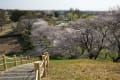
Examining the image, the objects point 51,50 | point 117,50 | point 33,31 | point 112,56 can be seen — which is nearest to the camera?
point 117,50

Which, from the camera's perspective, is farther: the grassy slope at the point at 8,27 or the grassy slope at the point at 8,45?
the grassy slope at the point at 8,27

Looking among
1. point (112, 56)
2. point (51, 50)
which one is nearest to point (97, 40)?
point (112, 56)

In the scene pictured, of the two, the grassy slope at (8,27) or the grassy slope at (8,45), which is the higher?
the grassy slope at (8,27)

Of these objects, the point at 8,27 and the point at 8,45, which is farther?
the point at 8,27

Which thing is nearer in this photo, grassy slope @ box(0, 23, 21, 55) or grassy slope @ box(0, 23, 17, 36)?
grassy slope @ box(0, 23, 21, 55)

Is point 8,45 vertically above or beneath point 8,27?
beneath

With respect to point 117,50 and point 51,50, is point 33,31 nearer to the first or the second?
point 51,50

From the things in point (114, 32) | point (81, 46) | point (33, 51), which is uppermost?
point (114, 32)

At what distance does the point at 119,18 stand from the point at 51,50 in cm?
1619

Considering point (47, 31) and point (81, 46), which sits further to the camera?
point (47, 31)

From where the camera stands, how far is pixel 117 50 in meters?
37.2

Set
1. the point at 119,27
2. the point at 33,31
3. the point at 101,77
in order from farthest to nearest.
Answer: the point at 33,31, the point at 119,27, the point at 101,77

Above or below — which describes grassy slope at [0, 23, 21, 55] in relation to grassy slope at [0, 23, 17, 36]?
below

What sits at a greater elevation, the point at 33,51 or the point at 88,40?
the point at 88,40
